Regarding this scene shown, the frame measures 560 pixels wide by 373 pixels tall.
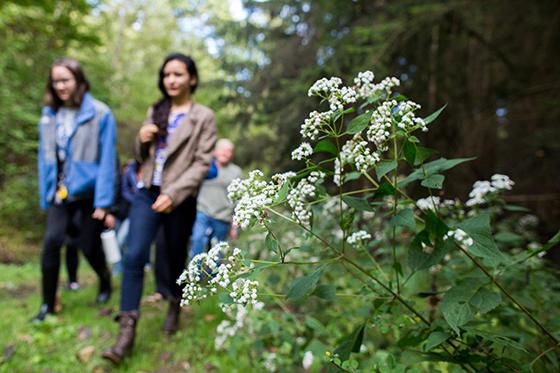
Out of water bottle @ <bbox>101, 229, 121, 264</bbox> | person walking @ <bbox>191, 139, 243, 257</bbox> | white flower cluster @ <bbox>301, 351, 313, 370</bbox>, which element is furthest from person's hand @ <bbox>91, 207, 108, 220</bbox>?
white flower cluster @ <bbox>301, 351, 313, 370</bbox>

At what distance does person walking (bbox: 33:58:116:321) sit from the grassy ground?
272 millimetres

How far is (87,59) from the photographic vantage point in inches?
386

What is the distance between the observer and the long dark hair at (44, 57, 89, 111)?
3006mm

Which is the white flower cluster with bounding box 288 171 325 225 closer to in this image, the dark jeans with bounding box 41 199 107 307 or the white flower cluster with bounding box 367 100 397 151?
the white flower cluster with bounding box 367 100 397 151

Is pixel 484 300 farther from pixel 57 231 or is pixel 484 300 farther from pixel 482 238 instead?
pixel 57 231

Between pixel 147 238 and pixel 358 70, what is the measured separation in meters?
2.41

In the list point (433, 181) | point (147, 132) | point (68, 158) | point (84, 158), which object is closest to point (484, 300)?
point (433, 181)

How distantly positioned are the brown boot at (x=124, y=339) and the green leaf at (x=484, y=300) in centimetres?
199

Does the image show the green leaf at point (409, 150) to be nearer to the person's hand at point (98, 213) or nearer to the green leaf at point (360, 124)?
the green leaf at point (360, 124)

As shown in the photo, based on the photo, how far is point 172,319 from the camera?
289 cm

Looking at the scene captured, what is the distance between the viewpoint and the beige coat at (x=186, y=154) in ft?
8.35

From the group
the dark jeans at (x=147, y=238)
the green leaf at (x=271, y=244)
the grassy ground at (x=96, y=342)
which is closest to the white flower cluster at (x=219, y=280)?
the green leaf at (x=271, y=244)

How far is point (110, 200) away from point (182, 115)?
884mm

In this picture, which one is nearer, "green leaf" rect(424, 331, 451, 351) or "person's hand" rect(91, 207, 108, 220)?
"green leaf" rect(424, 331, 451, 351)
